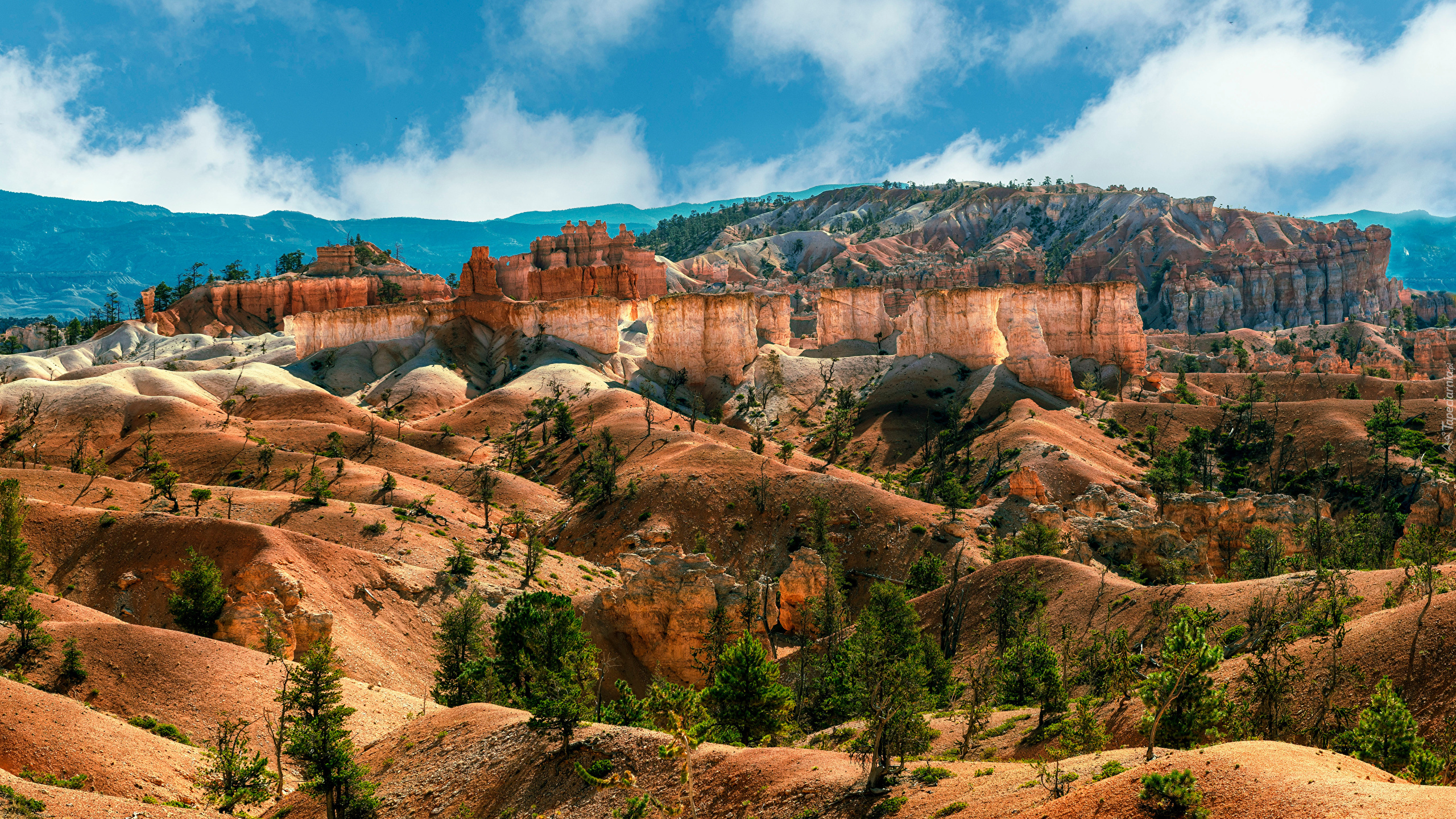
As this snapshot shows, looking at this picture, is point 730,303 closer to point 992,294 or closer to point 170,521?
point 992,294

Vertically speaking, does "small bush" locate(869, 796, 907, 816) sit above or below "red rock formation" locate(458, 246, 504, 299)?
below

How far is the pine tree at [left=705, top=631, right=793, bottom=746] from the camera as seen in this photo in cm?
4022

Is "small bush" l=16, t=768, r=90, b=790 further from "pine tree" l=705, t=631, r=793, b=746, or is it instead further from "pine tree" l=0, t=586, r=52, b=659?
"pine tree" l=705, t=631, r=793, b=746

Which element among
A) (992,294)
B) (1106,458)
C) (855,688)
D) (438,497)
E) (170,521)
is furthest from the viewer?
(992,294)

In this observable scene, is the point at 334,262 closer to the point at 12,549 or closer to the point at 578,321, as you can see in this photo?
the point at 578,321

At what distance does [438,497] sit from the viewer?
7500cm

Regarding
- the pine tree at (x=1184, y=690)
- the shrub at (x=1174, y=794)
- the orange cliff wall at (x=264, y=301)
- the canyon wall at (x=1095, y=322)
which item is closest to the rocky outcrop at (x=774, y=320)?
the canyon wall at (x=1095, y=322)

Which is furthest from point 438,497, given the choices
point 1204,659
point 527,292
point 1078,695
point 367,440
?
point 527,292

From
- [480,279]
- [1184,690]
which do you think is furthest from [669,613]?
[480,279]

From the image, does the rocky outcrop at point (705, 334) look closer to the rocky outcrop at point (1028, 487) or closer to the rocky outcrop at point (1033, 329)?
the rocky outcrop at point (1033, 329)

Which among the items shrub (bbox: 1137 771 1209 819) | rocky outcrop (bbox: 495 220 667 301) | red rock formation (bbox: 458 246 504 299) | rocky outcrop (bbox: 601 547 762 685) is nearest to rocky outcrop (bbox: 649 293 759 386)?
red rock formation (bbox: 458 246 504 299)

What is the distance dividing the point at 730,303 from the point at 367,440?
50728 mm

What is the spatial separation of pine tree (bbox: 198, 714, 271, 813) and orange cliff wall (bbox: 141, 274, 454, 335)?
127559 millimetres

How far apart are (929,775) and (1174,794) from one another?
7603mm
